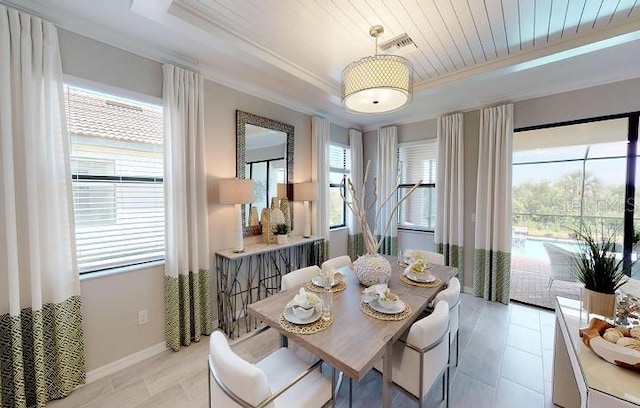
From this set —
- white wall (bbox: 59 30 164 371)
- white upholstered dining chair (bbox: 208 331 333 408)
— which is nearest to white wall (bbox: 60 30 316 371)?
white wall (bbox: 59 30 164 371)

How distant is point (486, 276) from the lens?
342cm

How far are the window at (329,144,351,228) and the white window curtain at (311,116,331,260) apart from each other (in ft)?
1.32

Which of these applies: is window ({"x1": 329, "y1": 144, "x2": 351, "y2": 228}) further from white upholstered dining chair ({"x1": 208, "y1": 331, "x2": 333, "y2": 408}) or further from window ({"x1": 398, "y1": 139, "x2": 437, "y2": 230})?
white upholstered dining chair ({"x1": 208, "y1": 331, "x2": 333, "y2": 408})

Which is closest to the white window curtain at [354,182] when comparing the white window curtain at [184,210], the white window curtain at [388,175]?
the white window curtain at [388,175]

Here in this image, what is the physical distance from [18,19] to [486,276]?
199 inches

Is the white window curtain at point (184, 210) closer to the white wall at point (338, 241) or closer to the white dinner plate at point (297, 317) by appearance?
the white dinner plate at point (297, 317)

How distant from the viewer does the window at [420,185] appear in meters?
4.18

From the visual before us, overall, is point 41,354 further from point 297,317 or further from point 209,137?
point 209,137

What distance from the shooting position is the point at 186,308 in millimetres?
2387

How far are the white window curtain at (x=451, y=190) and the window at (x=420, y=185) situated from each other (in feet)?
0.95

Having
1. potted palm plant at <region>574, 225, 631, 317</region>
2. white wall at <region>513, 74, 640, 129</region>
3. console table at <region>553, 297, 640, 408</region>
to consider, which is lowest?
console table at <region>553, 297, 640, 408</region>

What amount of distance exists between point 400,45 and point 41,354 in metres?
3.56

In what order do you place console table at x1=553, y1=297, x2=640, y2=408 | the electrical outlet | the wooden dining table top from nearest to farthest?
console table at x1=553, y1=297, x2=640, y2=408
the wooden dining table top
the electrical outlet

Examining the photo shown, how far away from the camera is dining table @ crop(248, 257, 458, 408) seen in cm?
114
